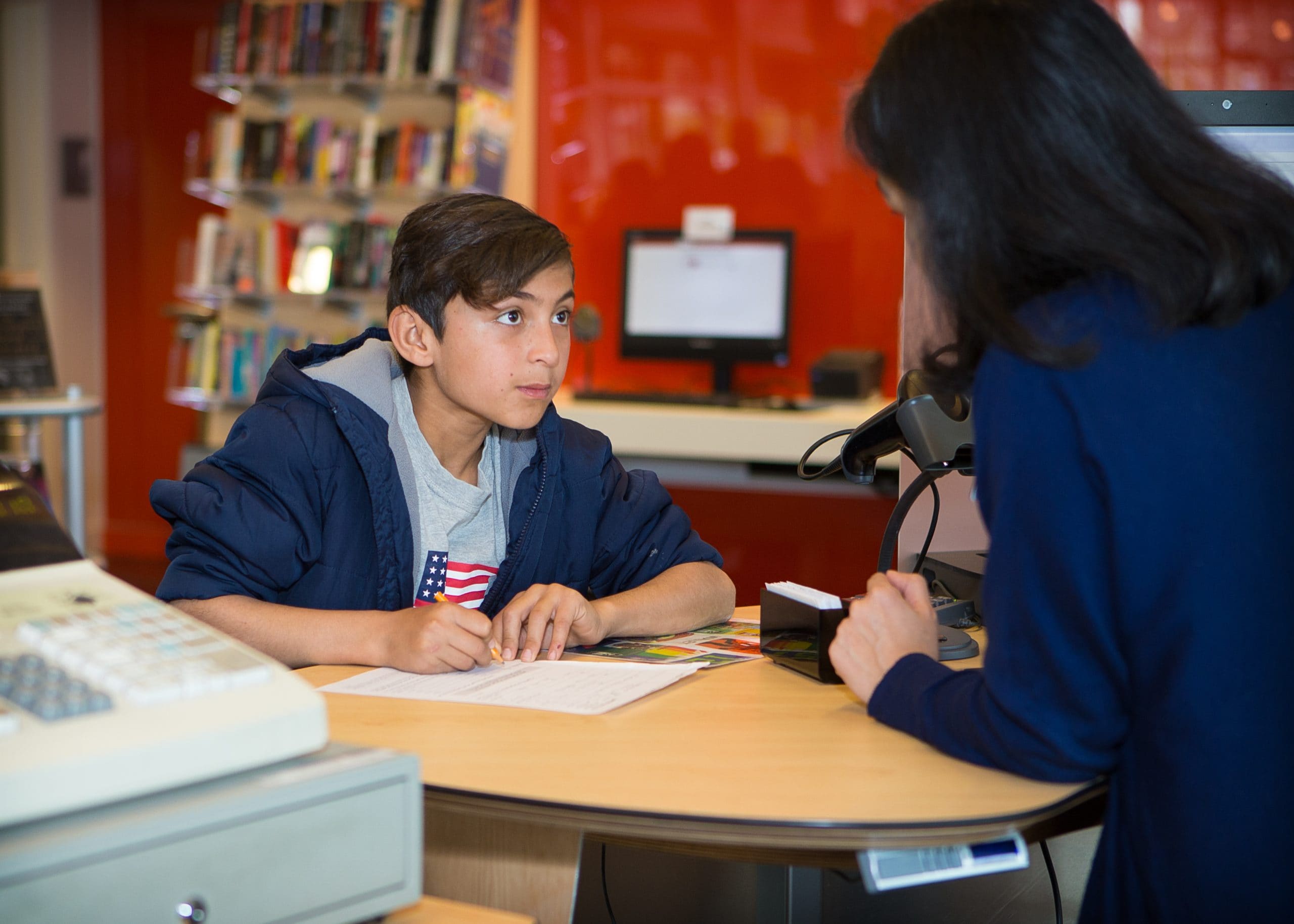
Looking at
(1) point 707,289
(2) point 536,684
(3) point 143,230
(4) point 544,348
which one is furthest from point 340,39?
(2) point 536,684

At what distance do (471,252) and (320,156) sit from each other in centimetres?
331

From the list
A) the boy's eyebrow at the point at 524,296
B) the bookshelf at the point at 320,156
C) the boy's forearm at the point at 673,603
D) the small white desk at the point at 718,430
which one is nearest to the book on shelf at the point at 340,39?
the bookshelf at the point at 320,156

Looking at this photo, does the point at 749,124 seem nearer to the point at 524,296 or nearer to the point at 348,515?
the point at 524,296

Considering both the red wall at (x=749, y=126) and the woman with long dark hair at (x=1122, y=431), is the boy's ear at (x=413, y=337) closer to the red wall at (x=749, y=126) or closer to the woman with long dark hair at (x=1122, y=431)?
the woman with long dark hair at (x=1122, y=431)

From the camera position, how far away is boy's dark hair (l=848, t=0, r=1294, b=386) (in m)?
0.93

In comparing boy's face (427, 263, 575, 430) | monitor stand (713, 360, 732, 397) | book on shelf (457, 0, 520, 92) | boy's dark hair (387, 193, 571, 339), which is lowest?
monitor stand (713, 360, 732, 397)

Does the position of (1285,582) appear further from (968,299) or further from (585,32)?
(585,32)

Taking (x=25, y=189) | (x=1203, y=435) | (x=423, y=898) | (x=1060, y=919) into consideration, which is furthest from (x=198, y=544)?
(x=25, y=189)

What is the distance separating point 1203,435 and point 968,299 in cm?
20

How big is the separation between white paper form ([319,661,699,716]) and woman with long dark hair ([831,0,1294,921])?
0.35 metres

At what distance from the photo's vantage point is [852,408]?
382 cm

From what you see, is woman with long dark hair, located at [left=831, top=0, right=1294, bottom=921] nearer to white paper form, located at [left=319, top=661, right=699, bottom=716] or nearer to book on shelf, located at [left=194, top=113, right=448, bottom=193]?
white paper form, located at [left=319, top=661, right=699, bottom=716]

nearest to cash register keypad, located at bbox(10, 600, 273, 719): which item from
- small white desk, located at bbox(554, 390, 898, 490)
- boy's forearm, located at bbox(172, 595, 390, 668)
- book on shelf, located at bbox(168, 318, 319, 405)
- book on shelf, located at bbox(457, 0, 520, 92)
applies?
boy's forearm, located at bbox(172, 595, 390, 668)

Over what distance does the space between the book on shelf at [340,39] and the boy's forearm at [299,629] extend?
331 centimetres
